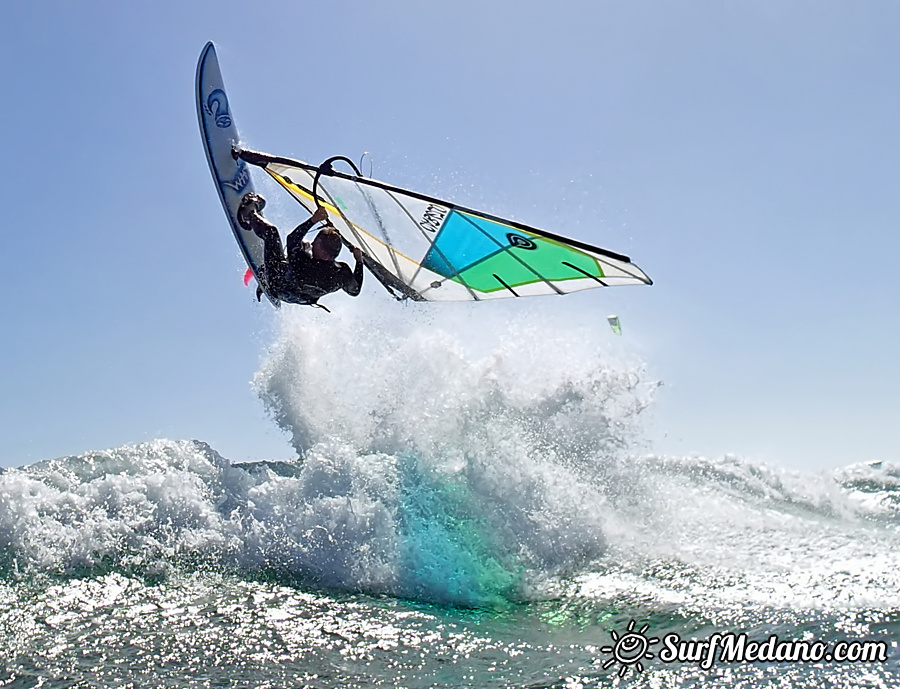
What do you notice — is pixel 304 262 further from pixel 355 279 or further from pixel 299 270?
pixel 355 279

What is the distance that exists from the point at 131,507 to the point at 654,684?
5599 mm

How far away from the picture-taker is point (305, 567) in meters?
5.78

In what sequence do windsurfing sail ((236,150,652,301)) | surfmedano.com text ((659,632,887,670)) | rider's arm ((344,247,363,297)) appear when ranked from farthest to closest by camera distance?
rider's arm ((344,247,363,297))
windsurfing sail ((236,150,652,301))
surfmedano.com text ((659,632,887,670))

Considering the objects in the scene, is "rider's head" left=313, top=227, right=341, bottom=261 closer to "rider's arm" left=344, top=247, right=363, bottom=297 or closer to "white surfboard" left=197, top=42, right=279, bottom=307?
"rider's arm" left=344, top=247, right=363, bottom=297

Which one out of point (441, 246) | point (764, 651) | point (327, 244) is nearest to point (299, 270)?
point (327, 244)

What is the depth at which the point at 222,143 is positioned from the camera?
22.4ft

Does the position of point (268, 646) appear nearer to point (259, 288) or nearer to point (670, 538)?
point (259, 288)

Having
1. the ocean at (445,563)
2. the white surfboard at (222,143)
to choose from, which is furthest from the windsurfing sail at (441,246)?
the ocean at (445,563)

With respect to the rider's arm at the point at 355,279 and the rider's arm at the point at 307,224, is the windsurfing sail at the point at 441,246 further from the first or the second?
the rider's arm at the point at 355,279

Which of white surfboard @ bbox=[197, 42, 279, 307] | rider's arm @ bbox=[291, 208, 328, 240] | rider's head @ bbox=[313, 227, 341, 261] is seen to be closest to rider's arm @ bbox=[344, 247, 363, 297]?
rider's head @ bbox=[313, 227, 341, 261]

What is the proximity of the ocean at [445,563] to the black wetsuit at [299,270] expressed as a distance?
2.47m

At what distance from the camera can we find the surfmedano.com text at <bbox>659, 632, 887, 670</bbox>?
134 inches

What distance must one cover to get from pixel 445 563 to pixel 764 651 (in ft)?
10.1

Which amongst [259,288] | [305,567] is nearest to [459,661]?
[305,567]
